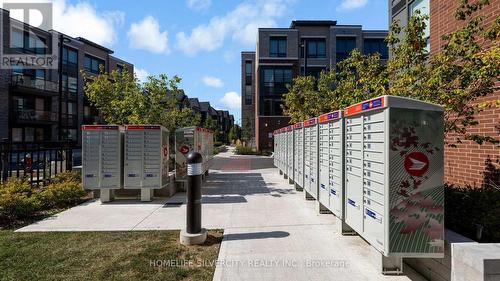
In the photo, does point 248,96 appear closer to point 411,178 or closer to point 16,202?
point 16,202

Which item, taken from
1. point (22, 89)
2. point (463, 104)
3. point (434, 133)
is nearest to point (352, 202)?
point (434, 133)

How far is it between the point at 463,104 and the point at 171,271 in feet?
15.5

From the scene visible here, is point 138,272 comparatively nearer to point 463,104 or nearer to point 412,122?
point 412,122

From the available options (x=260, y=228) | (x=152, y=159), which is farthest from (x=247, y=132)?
(x=260, y=228)

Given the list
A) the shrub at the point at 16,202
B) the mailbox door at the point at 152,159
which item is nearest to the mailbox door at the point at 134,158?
the mailbox door at the point at 152,159

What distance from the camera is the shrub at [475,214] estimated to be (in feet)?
13.4

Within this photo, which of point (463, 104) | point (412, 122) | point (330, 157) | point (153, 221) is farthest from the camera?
point (153, 221)

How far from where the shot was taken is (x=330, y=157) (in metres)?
6.27

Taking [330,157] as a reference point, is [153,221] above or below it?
below

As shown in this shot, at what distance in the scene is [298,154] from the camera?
10.1 meters

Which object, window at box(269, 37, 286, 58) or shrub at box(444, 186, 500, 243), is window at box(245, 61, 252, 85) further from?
shrub at box(444, 186, 500, 243)

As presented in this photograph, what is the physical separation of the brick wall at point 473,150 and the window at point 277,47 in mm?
32260

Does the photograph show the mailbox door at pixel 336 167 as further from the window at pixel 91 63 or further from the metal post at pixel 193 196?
the window at pixel 91 63

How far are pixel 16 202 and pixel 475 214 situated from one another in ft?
27.4
